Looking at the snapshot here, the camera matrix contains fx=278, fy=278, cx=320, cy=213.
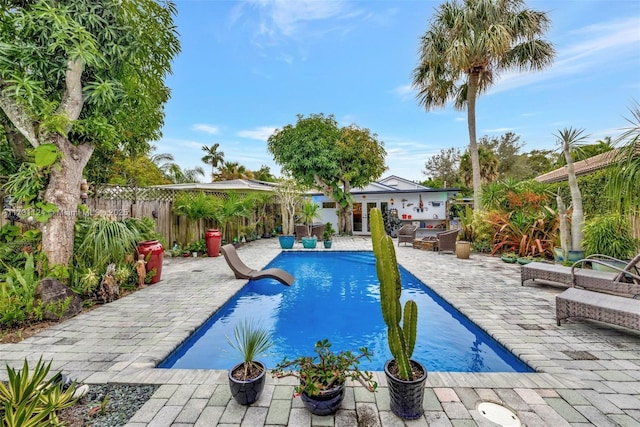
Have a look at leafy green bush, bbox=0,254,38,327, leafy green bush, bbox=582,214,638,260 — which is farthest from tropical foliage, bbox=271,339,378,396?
leafy green bush, bbox=582,214,638,260

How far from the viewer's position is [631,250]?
18.5ft

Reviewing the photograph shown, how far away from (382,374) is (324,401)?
0.86 meters

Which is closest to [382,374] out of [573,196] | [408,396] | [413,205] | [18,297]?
[408,396]

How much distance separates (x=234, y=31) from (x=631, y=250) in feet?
44.0

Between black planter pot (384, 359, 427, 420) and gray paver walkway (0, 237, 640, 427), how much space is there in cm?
6

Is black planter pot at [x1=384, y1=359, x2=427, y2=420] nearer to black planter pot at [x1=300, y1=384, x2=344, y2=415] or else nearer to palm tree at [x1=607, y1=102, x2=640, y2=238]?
black planter pot at [x1=300, y1=384, x2=344, y2=415]

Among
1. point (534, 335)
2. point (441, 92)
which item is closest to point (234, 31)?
point (441, 92)

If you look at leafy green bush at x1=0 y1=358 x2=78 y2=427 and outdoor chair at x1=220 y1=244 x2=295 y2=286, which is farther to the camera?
outdoor chair at x1=220 y1=244 x2=295 y2=286

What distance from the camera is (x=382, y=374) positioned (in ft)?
8.57

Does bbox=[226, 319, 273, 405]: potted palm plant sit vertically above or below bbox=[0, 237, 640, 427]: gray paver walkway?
above

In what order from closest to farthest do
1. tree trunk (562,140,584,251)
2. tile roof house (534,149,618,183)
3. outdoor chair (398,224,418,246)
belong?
tile roof house (534,149,618,183)
tree trunk (562,140,584,251)
outdoor chair (398,224,418,246)

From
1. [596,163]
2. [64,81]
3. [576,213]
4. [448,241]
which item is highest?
[64,81]

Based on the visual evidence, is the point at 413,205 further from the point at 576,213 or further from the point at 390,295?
the point at 390,295

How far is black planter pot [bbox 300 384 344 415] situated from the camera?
1.98 metres
